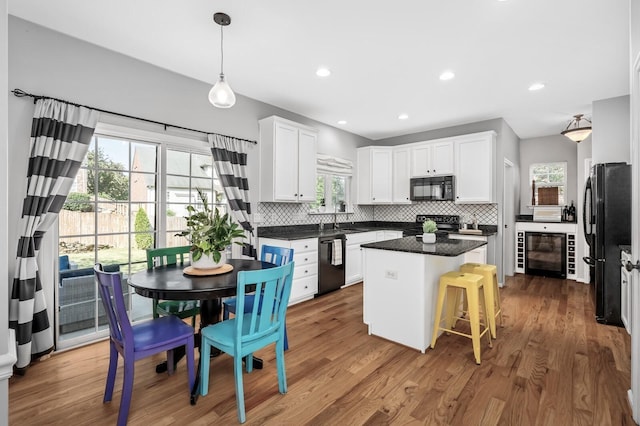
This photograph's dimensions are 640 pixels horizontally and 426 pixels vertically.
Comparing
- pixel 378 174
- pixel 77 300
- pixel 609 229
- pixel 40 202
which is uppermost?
pixel 378 174

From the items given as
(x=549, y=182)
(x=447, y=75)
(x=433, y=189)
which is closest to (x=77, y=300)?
(x=447, y=75)

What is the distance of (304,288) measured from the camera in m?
4.14

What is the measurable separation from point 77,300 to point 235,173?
1987mm

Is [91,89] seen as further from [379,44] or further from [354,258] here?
[354,258]

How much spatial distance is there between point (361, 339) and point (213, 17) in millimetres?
2988

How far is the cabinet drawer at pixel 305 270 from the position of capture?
4.05 meters

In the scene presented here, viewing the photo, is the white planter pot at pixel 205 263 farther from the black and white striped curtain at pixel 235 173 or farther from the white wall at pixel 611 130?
the white wall at pixel 611 130

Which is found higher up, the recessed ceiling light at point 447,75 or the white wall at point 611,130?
the recessed ceiling light at point 447,75

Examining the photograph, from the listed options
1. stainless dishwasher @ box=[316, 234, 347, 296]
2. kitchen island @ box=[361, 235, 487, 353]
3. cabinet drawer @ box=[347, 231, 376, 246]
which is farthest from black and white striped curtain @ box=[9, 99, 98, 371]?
cabinet drawer @ box=[347, 231, 376, 246]

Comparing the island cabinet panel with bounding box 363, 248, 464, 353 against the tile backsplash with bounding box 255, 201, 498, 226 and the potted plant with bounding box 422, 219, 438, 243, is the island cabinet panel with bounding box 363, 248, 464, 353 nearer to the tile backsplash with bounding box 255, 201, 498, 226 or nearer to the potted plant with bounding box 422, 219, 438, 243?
the potted plant with bounding box 422, 219, 438, 243

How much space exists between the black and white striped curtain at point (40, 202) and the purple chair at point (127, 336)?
96 centimetres

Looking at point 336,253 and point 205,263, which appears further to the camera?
point 336,253

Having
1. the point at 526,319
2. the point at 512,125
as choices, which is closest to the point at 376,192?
the point at 512,125

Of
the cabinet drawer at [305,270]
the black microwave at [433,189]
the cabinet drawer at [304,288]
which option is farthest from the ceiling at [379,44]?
the cabinet drawer at [304,288]
